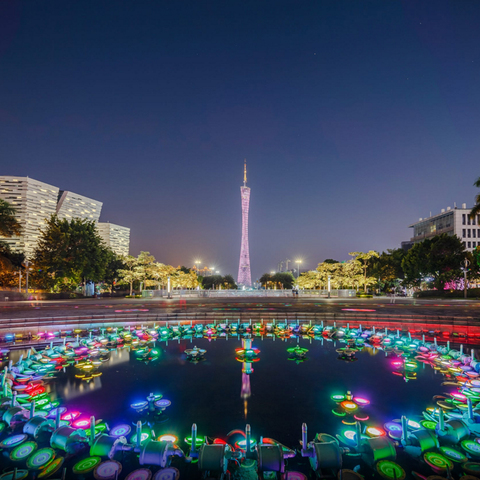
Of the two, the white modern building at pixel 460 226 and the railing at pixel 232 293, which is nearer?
the railing at pixel 232 293

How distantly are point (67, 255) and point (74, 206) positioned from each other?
162 metres

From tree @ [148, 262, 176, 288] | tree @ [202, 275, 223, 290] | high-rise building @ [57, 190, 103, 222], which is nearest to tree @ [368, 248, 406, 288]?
tree @ [148, 262, 176, 288]

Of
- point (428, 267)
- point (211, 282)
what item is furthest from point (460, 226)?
point (211, 282)

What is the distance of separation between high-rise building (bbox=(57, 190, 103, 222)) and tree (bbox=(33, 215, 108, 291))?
463ft

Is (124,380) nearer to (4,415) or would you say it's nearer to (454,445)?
(4,415)

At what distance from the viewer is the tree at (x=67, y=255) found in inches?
1513

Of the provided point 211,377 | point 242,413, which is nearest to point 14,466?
point 242,413

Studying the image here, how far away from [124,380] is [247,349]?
5.19 m

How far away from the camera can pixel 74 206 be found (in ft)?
582

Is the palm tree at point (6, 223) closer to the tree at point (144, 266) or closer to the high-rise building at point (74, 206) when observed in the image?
the tree at point (144, 266)

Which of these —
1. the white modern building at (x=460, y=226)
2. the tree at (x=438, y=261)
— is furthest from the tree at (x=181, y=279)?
the white modern building at (x=460, y=226)

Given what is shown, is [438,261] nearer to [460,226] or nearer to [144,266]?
[144,266]

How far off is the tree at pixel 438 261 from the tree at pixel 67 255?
177 feet

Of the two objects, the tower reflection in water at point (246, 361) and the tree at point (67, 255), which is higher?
the tree at point (67, 255)
